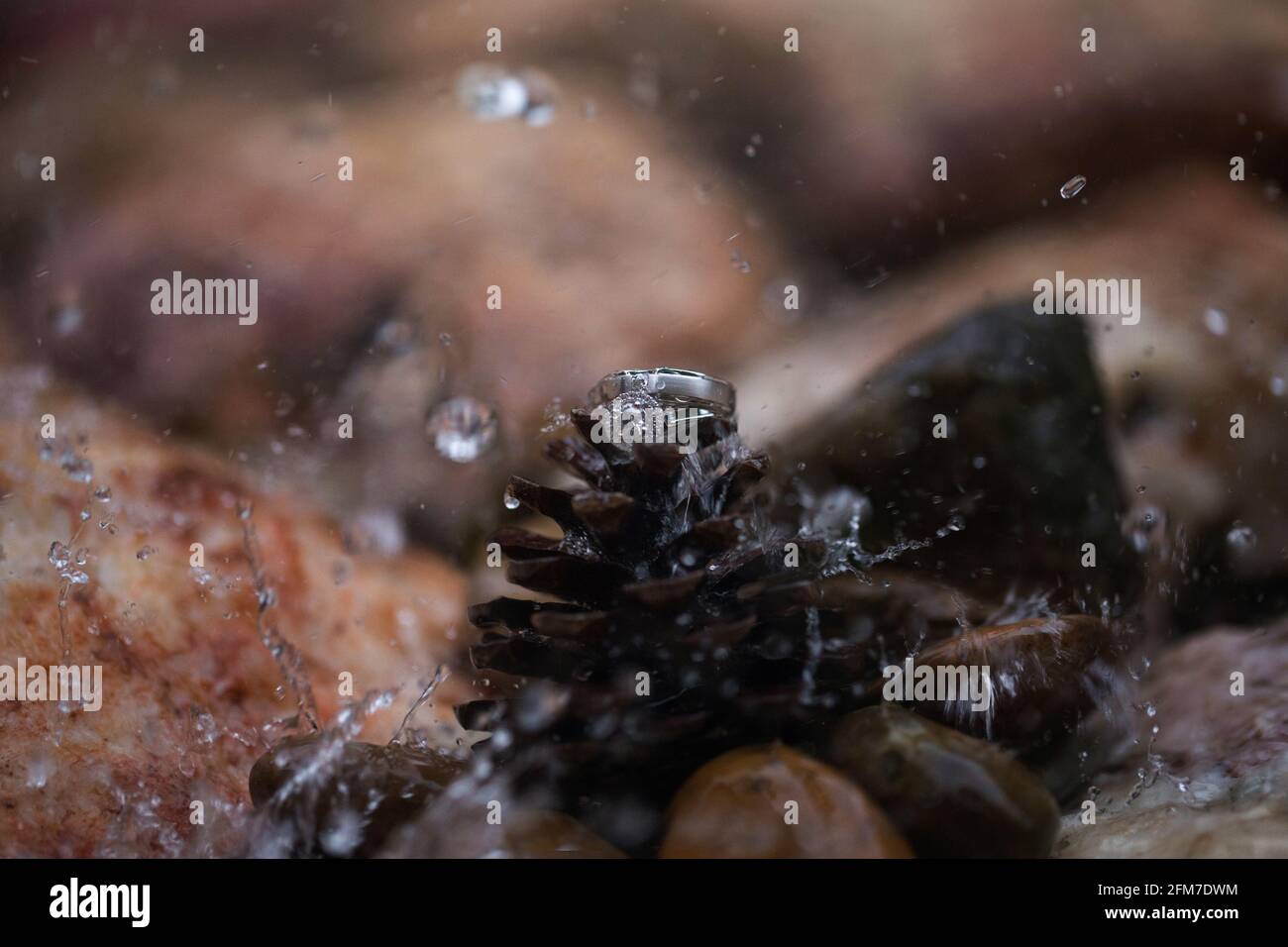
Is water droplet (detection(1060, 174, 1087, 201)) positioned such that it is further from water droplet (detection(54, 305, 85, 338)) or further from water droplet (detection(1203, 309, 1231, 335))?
water droplet (detection(54, 305, 85, 338))

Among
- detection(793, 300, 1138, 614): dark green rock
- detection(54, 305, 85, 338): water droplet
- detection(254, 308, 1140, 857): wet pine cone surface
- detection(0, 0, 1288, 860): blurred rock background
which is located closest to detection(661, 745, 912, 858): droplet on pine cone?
detection(254, 308, 1140, 857): wet pine cone surface

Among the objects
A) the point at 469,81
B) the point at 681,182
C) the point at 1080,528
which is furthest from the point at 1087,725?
the point at 469,81

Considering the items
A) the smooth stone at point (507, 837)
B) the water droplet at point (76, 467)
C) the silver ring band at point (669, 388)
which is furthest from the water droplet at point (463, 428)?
the smooth stone at point (507, 837)

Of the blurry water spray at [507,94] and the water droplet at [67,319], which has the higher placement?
the blurry water spray at [507,94]

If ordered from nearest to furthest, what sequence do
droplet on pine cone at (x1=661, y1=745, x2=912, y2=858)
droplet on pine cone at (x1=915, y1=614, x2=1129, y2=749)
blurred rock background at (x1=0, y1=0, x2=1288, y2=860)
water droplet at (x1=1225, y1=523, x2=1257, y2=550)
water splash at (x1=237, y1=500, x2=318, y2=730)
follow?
droplet on pine cone at (x1=661, y1=745, x2=912, y2=858) < droplet on pine cone at (x1=915, y1=614, x2=1129, y2=749) < water splash at (x1=237, y1=500, x2=318, y2=730) < water droplet at (x1=1225, y1=523, x2=1257, y2=550) < blurred rock background at (x1=0, y1=0, x2=1288, y2=860)

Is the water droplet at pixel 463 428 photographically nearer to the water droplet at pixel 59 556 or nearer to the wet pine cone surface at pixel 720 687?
the water droplet at pixel 59 556

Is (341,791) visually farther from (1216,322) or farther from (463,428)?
(1216,322)
